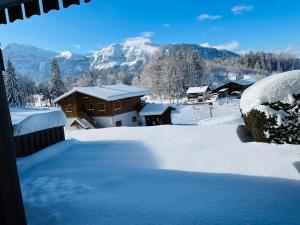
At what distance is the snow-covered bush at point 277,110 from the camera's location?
8211mm

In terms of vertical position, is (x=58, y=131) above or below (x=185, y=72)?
below

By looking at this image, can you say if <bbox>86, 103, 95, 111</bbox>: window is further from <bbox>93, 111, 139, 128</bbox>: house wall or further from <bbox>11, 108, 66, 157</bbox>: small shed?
<bbox>11, 108, 66, 157</bbox>: small shed

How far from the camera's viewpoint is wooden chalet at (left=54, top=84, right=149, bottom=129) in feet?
102

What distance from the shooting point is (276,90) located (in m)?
8.60

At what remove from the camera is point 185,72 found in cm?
8050

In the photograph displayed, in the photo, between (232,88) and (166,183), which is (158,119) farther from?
(232,88)

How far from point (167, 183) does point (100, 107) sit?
87.3 ft

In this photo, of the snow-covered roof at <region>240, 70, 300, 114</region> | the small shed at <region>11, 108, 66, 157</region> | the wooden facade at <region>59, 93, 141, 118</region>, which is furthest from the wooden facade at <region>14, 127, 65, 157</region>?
the wooden facade at <region>59, 93, 141, 118</region>

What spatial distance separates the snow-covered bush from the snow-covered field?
1.43 ft

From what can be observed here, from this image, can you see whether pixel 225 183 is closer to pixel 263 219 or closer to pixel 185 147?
pixel 263 219

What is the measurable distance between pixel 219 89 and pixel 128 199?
74167 millimetres

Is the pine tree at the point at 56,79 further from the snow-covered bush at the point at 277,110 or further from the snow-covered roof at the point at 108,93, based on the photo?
the snow-covered bush at the point at 277,110

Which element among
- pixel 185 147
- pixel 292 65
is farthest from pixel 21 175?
pixel 292 65

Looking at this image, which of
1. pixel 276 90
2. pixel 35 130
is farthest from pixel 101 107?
pixel 276 90
